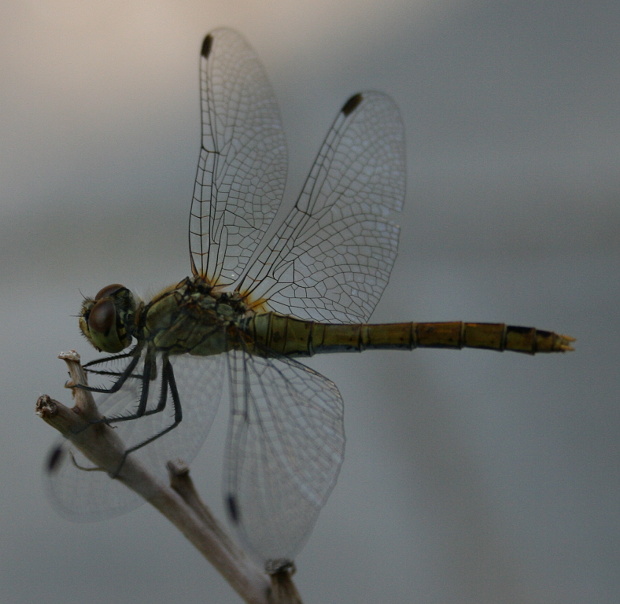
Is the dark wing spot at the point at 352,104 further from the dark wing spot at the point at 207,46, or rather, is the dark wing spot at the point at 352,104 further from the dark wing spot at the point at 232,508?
the dark wing spot at the point at 232,508

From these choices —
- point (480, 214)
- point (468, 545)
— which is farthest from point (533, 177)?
point (468, 545)

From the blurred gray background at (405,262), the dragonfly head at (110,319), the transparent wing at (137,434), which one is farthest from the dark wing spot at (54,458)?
the blurred gray background at (405,262)

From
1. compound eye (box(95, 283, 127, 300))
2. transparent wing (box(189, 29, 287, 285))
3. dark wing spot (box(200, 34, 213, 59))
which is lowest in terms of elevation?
compound eye (box(95, 283, 127, 300))

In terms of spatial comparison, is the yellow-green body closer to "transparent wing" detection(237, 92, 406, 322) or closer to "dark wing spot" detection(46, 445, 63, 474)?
"transparent wing" detection(237, 92, 406, 322)

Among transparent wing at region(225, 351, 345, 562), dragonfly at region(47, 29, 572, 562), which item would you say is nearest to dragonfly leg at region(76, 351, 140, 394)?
dragonfly at region(47, 29, 572, 562)

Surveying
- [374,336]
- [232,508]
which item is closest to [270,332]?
[374,336]

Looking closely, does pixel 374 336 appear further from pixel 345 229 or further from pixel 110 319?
pixel 110 319
